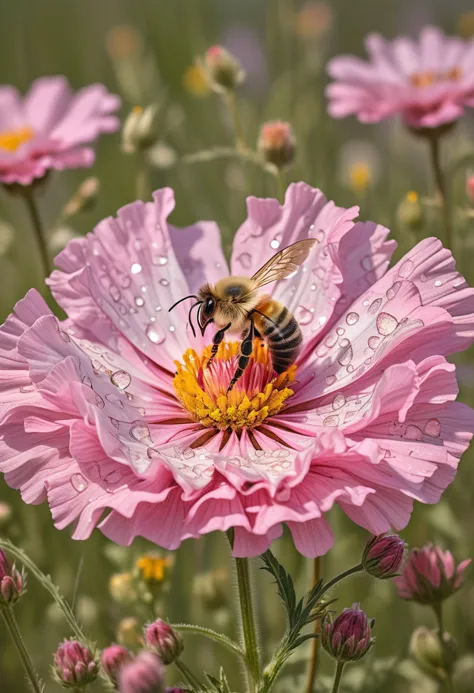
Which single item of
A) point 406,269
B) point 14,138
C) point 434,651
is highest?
point 14,138

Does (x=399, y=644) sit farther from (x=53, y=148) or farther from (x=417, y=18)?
(x=417, y=18)

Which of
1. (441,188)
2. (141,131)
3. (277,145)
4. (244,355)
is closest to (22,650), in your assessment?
(244,355)

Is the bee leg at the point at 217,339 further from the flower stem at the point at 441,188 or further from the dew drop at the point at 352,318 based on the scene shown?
the flower stem at the point at 441,188

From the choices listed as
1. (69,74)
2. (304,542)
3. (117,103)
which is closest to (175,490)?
(304,542)

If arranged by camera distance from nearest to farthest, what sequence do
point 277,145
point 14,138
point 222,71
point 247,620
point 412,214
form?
1. point 247,620
2. point 277,145
3. point 412,214
4. point 222,71
5. point 14,138

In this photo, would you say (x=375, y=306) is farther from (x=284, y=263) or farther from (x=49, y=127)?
(x=49, y=127)

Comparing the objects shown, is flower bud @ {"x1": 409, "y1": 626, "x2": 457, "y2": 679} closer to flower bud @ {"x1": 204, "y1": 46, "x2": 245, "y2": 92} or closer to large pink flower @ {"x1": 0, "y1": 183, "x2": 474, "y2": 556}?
large pink flower @ {"x1": 0, "y1": 183, "x2": 474, "y2": 556}

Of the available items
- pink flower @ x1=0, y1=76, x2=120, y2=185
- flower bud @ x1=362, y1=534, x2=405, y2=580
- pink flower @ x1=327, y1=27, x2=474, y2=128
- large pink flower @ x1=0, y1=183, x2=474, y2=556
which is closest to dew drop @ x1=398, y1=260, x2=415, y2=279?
large pink flower @ x1=0, y1=183, x2=474, y2=556
